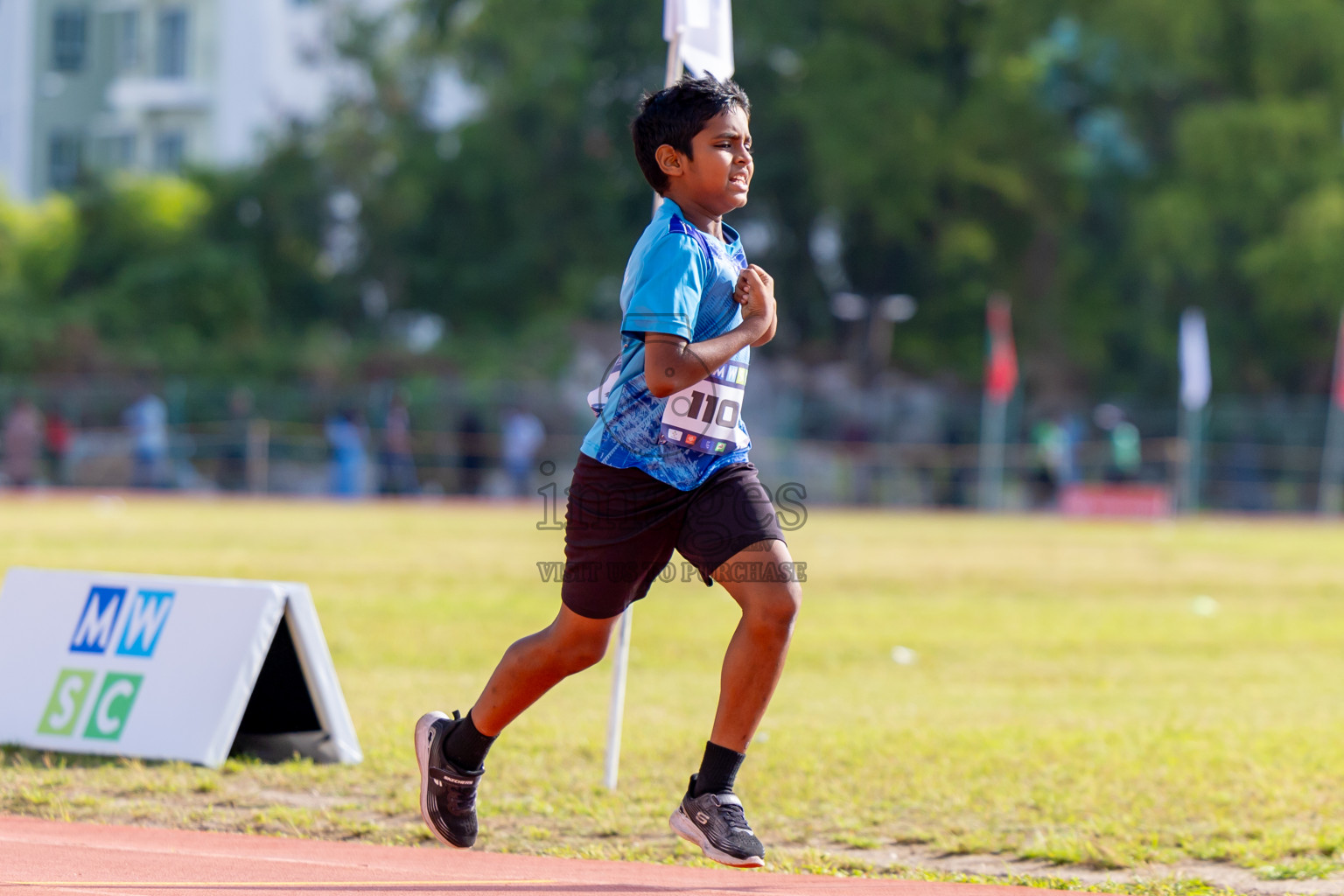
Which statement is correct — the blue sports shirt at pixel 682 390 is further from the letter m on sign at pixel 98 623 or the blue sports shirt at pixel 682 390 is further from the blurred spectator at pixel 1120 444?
the blurred spectator at pixel 1120 444

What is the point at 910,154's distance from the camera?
37312 millimetres

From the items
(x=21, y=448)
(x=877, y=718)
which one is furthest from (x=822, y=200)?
(x=877, y=718)

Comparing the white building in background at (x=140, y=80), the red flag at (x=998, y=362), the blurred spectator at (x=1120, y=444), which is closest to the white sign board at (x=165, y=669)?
the red flag at (x=998, y=362)

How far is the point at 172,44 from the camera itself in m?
47.4

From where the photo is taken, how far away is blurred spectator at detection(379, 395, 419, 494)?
106ft

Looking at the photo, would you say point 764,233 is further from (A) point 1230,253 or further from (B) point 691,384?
(B) point 691,384

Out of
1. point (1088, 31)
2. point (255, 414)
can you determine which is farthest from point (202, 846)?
point (1088, 31)

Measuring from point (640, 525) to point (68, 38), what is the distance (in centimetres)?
4839

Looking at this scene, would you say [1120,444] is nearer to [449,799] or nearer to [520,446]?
[520,446]

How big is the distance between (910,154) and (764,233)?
18.1 feet

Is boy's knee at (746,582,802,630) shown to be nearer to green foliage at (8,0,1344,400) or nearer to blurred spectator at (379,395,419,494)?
blurred spectator at (379,395,419,494)

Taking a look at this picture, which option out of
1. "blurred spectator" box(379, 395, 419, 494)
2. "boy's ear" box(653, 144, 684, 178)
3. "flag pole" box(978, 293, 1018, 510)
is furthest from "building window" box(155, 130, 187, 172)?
"boy's ear" box(653, 144, 684, 178)

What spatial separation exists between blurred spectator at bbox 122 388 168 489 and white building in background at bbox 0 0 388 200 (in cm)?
1712

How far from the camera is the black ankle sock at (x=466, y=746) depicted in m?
4.66
